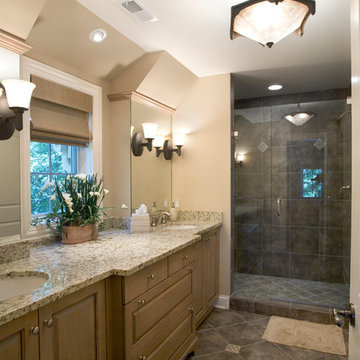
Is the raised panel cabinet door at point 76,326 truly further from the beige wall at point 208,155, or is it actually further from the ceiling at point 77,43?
the beige wall at point 208,155

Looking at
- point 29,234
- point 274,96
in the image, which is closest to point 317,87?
point 274,96

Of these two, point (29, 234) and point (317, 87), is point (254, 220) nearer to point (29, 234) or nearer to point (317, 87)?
point (317, 87)

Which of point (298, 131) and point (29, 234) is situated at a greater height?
point (298, 131)

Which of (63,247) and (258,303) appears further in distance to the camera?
(258,303)

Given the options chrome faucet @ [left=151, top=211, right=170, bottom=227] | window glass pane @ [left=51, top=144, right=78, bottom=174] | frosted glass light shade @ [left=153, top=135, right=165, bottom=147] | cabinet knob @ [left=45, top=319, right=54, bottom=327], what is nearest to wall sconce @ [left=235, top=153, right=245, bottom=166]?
frosted glass light shade @ [left=153, top=135, right=165, bottom=147]

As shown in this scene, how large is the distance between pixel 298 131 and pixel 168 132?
5.76 feet

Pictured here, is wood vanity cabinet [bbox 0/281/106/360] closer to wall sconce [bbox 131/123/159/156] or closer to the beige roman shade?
the beige roman shade

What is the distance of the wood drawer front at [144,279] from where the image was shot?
65.8 inches

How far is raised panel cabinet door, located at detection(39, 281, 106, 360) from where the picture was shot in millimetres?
1286

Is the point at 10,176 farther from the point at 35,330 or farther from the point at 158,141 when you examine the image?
the point at 158,141

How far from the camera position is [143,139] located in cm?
310

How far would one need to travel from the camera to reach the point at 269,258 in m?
4.20

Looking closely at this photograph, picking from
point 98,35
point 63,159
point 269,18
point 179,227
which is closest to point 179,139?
point 179,227

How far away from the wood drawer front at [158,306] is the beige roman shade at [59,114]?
141 centimetres
